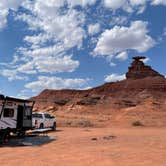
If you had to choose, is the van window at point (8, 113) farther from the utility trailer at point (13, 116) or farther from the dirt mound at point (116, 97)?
the dirt mound at point (116, 97)

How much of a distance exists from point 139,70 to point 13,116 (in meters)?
90.9

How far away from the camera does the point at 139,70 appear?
359 feet

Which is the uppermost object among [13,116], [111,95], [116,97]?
[111,95]

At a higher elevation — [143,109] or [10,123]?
[143,109]

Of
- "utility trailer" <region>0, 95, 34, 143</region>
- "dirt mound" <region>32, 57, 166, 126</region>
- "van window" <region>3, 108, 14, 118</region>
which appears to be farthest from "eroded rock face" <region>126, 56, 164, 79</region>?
"van window" <region>3, 108, 14, 118</region>

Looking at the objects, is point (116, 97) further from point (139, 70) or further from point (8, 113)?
point (8, 113)

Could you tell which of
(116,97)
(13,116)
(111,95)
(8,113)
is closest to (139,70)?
(111,95)

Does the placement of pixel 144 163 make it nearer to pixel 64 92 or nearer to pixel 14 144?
pixel 14 144

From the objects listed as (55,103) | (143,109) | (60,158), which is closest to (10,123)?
(60,158)

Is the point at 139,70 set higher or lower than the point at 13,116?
higher

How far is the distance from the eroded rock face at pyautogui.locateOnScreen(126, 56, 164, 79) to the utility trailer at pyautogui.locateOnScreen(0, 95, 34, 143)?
86.7 metres

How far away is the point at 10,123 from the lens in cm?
A: 2105

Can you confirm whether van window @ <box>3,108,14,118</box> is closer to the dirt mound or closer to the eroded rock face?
the dirt mound

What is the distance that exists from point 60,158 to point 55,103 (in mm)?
73498
